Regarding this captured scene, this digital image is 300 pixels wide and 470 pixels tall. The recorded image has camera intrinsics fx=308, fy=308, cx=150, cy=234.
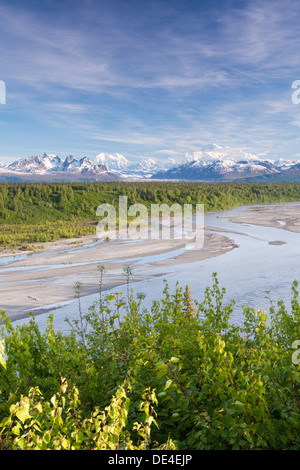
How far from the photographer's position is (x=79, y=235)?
8094 cm

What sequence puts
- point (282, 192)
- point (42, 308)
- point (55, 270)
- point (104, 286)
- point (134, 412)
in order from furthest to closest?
point (282, 192) < point (55, 270) < point (104, 286) < point (42, 308) < point (134, 412)

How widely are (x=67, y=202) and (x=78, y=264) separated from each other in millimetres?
71752

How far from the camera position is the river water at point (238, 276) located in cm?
3009

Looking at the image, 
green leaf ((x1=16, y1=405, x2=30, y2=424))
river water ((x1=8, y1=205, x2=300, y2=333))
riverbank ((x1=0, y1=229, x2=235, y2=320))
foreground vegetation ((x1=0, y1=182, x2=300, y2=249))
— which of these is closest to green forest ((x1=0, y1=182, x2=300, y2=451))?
green leaf ((x1=16, y1=405, x2=30, y2=424))

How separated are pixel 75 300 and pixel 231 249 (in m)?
32.4

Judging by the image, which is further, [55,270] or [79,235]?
[79,235]

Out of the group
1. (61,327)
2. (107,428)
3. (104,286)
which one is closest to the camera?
(107,428)

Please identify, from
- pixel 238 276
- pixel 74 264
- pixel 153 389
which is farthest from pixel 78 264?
pixel 153 389

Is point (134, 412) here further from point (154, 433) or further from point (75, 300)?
point (75, 300)

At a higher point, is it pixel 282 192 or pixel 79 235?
pixel 282 192

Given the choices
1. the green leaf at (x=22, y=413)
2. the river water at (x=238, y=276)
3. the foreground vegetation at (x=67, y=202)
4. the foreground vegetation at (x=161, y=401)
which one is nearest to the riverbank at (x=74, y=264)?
the river water at (x=238, y=276)

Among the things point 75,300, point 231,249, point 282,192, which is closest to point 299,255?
point 231,249
